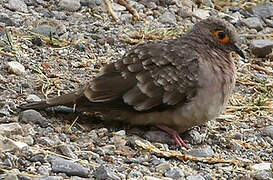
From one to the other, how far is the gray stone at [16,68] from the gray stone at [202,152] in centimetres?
180

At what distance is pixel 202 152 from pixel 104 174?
116cm

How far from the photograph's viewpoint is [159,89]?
6004 mm

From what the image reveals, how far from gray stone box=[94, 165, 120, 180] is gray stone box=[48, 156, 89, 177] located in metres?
0.07

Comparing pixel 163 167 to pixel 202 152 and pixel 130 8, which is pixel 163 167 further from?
pixel 130 8

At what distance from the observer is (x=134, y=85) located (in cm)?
599

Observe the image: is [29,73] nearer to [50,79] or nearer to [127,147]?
[50,79]

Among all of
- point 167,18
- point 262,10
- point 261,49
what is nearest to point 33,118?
point 167,18

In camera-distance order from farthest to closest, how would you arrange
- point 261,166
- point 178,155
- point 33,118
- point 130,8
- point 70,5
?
point 130,8 < point 70,5 < point 33,118 < point 261,166 < point 178,155

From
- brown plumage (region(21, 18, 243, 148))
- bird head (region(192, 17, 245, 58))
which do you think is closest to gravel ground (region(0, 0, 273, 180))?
brown plumage (region(21, 18, 243, 148))

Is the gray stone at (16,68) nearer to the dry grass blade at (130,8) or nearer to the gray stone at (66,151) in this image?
the gray stone at (66,151)

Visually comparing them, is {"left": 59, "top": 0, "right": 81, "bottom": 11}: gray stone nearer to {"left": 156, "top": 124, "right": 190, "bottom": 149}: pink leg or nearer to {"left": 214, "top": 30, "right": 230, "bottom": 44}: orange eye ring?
{"left": 214, "top": 30, "right": 230, "bottom": 44}: orange eye ring

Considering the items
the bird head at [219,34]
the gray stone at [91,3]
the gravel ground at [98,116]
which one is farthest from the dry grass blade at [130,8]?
the bird head at [219,34]

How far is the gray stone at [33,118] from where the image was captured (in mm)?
5867

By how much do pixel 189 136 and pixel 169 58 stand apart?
0.68 metres
